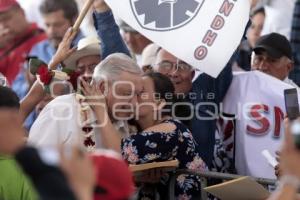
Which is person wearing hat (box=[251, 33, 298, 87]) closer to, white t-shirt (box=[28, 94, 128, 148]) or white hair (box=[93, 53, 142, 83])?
white hair (box=[93, 53, 142, 83])

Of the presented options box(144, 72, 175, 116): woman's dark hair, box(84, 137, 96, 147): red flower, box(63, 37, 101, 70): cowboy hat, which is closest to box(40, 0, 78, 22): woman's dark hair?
box(63, 37, 101, 70): cowboy hat

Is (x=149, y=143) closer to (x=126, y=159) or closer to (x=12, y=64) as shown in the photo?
(x=126, y=159)

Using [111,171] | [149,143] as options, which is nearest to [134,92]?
[149,143]

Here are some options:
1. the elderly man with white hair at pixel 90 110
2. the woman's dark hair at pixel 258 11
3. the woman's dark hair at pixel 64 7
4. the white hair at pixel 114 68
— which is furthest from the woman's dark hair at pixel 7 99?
the woman's dark hair at pixel 258 11

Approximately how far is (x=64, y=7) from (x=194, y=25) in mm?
2070

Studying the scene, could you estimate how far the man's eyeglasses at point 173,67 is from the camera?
23.5 ft

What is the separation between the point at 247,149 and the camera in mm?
6969

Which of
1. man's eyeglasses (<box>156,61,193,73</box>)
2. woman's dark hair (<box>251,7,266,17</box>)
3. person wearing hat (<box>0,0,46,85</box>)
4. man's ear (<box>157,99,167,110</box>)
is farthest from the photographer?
woman's dark hair (<box>251,7,266,17</box>)

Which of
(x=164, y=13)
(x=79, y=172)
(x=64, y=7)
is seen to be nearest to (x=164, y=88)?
(x=164, y=13)

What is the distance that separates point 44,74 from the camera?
6586 millimetres

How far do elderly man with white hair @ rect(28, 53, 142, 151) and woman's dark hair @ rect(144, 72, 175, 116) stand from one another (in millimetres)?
149

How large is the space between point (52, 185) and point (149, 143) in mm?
2623

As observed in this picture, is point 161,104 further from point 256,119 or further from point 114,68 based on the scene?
point 256,119

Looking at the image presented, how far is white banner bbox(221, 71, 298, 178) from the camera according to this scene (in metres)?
6.93
